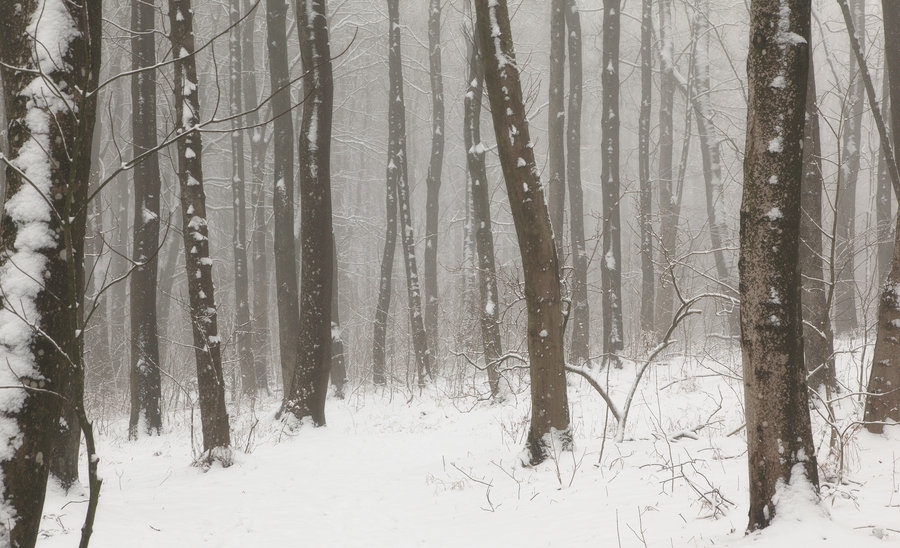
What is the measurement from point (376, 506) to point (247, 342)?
9390 millimetres

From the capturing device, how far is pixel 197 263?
22.4 ft

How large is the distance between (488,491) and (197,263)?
4.27 metres

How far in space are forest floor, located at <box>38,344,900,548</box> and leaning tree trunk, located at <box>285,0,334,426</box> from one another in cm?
62

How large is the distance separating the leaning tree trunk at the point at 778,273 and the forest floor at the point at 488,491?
0.15 meters

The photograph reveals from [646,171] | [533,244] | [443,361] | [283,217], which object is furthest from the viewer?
[443,361]

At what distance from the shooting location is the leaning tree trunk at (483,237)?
1020 centimetres

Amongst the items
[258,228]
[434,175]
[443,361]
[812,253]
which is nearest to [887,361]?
[812,253]

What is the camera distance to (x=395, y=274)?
26844 millimetres

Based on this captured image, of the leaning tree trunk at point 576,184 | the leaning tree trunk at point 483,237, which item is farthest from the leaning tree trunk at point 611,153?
the leaning tree trunk at point 483,237

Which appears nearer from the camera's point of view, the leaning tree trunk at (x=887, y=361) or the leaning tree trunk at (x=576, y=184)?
the leaning tree trunk at (x=887, y=361)

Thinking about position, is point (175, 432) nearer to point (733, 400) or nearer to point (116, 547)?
point (116, 547)

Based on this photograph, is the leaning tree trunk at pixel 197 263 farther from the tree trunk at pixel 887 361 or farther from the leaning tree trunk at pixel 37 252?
the tree trunk at pixel 887 361

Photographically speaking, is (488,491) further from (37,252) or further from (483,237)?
(483,237)

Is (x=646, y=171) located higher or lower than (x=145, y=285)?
higher
